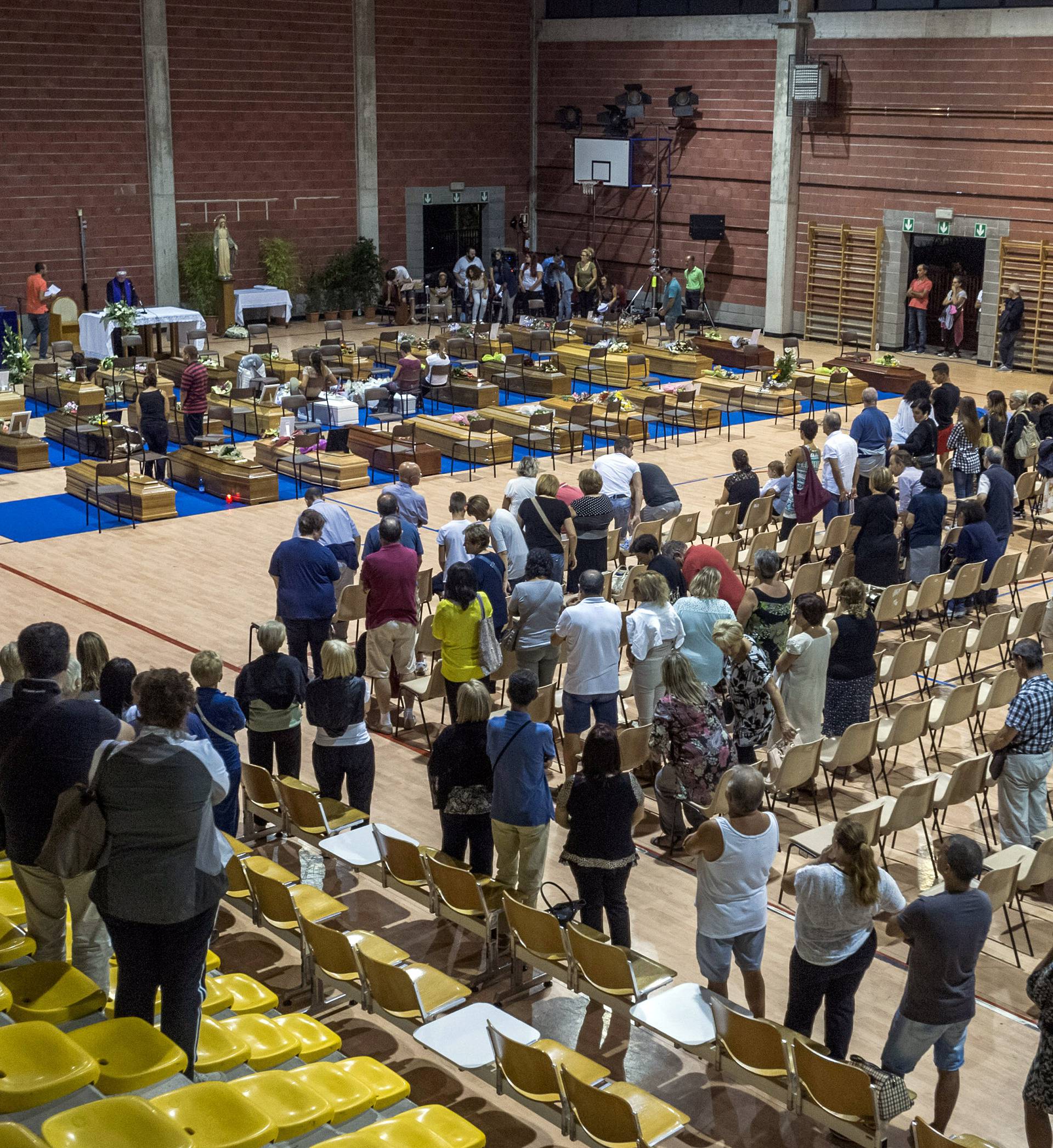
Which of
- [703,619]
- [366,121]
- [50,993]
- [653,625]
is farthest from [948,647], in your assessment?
[366,121]

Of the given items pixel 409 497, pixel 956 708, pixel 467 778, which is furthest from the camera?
pixel 409 497

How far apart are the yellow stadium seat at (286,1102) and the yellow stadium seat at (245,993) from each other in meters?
0.97

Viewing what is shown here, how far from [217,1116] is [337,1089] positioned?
656 millimetres

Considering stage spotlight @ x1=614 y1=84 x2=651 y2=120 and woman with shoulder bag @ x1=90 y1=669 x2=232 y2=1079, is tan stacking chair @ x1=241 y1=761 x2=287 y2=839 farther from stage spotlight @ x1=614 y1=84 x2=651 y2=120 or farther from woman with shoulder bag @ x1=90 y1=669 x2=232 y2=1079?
stage spotlight @ x1=614 y1=84 x2=651 y2=120

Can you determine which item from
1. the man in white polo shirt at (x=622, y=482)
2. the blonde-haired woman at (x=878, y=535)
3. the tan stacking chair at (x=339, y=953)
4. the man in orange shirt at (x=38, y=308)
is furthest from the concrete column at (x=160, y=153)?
the tan stacking chair at (x=339, y=953)

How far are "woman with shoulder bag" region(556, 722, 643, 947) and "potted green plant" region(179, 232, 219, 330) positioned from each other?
72.1 ft

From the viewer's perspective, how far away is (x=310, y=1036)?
5.39 metres

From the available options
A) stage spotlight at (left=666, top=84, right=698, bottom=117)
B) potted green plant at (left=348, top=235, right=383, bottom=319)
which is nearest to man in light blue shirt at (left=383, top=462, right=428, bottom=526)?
potted green plant at (left=348, top=235, right=383, bottom=319)

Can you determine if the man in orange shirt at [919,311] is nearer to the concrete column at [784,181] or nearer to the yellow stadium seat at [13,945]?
the concrete column at [784,181]

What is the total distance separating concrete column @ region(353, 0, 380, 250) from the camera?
93.7 feet

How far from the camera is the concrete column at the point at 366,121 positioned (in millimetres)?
28562

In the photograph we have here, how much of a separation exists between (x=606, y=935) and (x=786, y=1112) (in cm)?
103

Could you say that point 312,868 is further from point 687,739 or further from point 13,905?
point 687,739

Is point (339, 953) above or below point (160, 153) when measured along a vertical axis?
below
